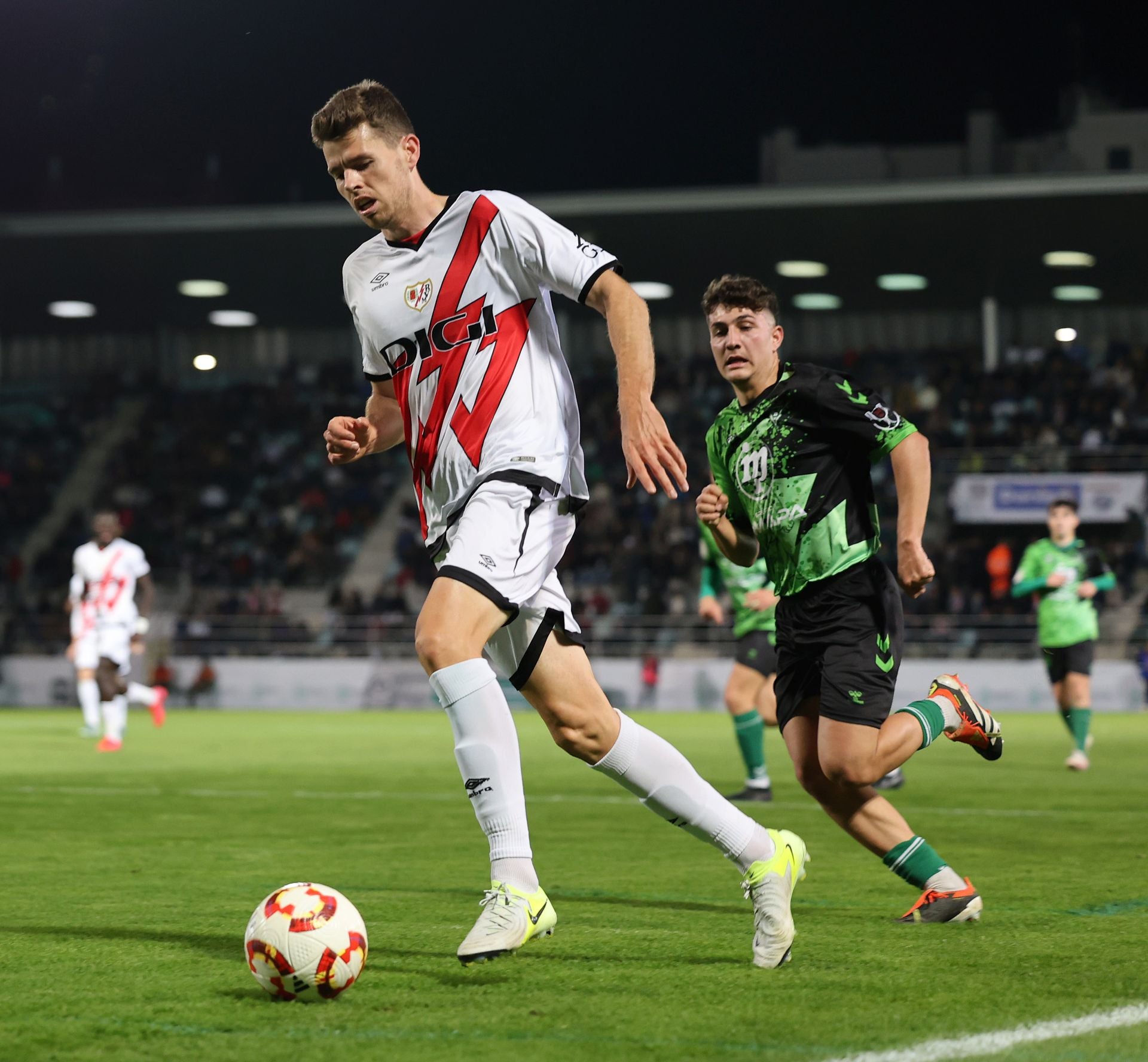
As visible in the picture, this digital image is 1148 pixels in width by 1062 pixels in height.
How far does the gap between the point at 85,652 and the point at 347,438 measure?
14.5 metres

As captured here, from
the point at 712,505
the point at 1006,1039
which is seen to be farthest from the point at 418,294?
the point at 1006,1039

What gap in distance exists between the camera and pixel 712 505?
5312mm

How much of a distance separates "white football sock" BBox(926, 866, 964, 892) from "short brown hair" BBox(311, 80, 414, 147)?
288 cm

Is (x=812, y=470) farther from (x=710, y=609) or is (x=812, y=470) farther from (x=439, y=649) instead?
(x=710, y=609)

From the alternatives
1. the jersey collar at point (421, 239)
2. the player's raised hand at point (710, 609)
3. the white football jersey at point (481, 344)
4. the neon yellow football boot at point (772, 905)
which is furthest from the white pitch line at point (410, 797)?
the jersey collar at point (421, 239)

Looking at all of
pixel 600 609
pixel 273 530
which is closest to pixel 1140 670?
pixel 600 609

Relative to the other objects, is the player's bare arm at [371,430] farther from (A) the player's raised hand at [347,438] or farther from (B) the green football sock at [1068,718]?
(B) the green football sock at [1068,718]

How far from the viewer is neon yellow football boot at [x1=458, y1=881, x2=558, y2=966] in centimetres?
460

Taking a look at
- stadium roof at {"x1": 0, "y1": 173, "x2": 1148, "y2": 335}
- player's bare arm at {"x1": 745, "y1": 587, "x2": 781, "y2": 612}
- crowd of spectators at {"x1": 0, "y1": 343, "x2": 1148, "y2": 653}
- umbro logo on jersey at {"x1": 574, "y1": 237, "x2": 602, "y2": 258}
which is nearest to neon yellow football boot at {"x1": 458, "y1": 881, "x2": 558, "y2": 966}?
umbro logo on jersey at {"x1": 574, "y1": 237, "x2": 602, "y2": 258}

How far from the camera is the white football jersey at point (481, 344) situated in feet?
16.0

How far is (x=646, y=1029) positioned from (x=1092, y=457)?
2672 centimetres

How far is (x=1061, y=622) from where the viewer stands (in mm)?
14484

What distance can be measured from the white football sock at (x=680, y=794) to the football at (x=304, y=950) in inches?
35.5

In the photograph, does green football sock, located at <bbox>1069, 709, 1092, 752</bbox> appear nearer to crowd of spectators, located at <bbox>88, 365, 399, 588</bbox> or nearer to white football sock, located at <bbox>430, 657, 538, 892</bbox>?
white football sock, located at <bbox>430, 657, 538, 892</bbox>
